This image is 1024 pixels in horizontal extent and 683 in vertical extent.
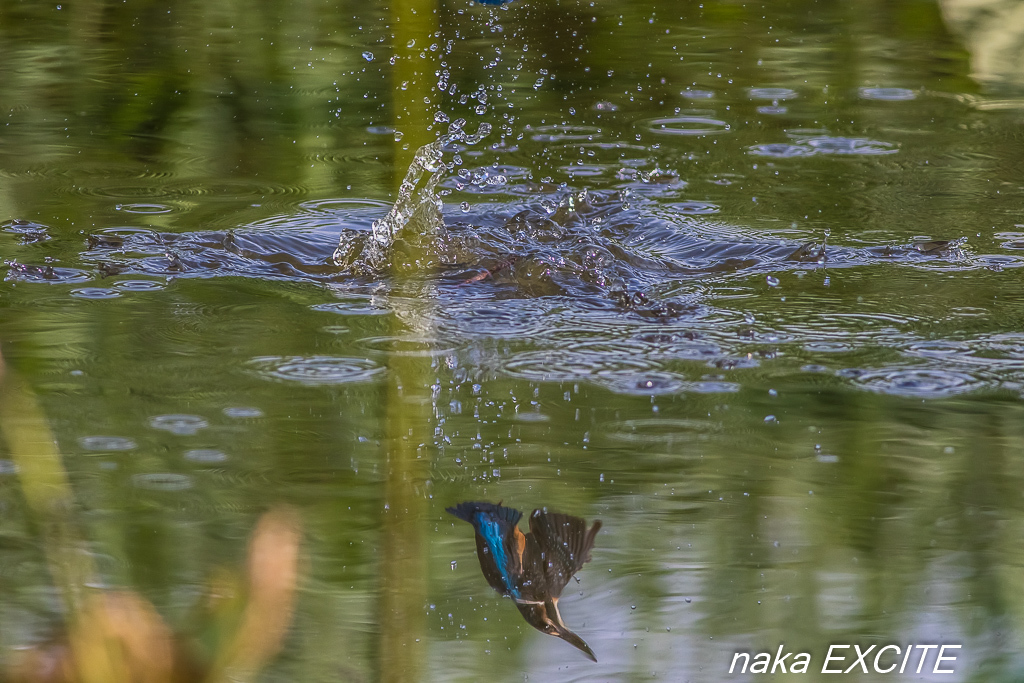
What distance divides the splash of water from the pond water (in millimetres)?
12

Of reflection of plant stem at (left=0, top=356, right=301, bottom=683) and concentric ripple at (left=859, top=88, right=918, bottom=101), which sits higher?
reflection of plant stem at (left=0, top=356, right=301, bottom=683)

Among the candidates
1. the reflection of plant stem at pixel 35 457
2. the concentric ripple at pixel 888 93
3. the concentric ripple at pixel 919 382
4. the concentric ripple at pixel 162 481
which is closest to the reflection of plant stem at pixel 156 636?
the reflection of plant stem at pixel 35 457

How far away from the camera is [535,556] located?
32.1 inches

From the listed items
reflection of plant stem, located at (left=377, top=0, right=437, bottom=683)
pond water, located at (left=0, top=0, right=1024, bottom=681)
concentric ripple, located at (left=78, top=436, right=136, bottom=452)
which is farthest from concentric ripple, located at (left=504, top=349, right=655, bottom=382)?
concentric ripple, located at (left=78, top=436, right=136, bottom=452)

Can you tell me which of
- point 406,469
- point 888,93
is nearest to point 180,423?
point 406,469

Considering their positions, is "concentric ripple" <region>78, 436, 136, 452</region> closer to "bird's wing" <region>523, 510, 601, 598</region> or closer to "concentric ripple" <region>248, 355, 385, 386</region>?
"concentric ripple" <region>248, 355, 385, 386</region>

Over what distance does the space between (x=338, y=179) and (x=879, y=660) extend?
2255mm

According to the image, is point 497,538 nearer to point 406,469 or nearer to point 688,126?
point 406,469

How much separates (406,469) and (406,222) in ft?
4.06

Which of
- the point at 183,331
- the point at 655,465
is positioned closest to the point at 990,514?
the point at 655,465

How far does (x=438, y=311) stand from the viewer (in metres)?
2.23

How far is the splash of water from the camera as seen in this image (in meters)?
2.54

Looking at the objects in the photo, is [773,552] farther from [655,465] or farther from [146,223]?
[146,223]

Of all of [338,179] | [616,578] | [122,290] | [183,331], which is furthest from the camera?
[338,179]
